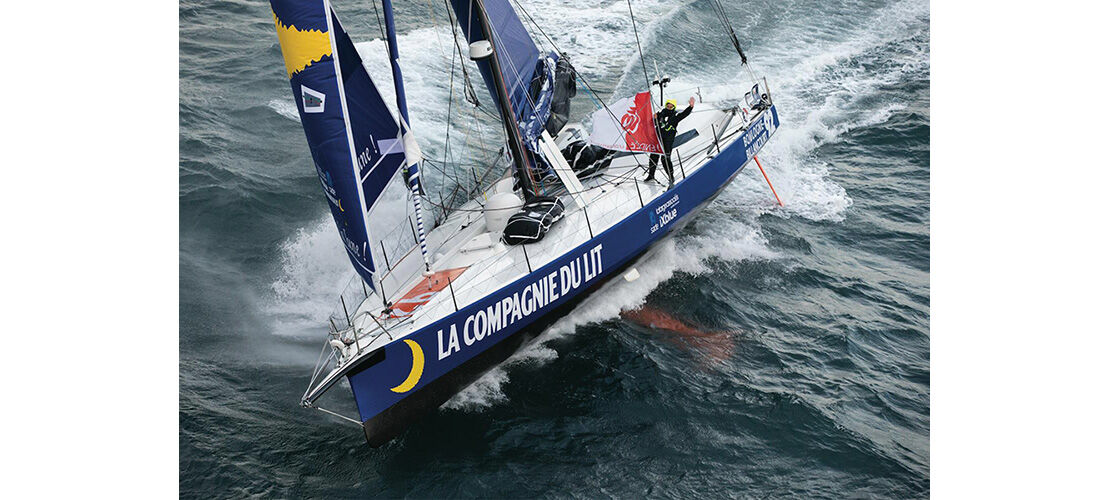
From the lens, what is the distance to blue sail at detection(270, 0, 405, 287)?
8.27m

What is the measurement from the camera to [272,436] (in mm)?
9164

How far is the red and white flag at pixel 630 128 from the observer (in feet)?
38.7

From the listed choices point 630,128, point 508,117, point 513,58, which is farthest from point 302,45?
point 630,128

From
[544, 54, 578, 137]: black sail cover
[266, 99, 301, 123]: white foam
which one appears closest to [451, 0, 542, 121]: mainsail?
[544, 54, 578, 137]: black sail cover

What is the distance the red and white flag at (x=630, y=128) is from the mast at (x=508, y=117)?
1115 mm

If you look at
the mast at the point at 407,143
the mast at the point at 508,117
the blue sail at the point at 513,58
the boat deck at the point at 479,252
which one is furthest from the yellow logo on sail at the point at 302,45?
the blue sail at the point at 513,58

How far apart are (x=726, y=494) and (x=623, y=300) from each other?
Result: 4063 mm

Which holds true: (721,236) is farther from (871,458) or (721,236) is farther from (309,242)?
(309,242)

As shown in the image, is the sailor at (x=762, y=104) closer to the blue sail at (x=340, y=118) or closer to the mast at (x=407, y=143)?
the mast at (x=407, y=143)

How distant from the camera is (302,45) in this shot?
834cm

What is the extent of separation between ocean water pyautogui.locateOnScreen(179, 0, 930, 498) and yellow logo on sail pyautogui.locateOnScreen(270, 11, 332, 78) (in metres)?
3.95

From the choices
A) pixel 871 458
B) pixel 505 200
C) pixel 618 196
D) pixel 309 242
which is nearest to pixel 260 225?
pixel 309 242

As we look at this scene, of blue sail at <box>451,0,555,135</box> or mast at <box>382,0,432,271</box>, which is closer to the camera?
mast at <box>382,0,432,271</box>

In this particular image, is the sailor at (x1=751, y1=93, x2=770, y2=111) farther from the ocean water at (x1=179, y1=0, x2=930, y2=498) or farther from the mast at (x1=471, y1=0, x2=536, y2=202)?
the mast at (x1=471, y1=0, x2=536, y2=202)
